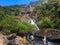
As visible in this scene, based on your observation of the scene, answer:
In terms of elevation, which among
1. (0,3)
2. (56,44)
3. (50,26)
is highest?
(0,3)

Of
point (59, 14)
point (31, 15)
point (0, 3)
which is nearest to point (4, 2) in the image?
point (0, 3)

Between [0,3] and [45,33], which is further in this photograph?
[0,3]

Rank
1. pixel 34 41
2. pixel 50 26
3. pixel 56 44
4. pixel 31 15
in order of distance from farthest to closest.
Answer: pixel 31 15 < pixel 50 26 < pixel 34 41 < pixel 56 44

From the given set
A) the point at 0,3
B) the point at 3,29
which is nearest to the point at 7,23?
the point at 3,29

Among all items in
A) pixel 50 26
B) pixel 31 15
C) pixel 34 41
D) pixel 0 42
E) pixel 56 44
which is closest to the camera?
pixel 0 42

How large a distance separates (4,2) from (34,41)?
5.45 metres

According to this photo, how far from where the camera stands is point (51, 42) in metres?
10.7

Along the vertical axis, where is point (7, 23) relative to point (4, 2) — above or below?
below

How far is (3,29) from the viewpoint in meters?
12.0

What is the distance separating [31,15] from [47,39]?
7907mm

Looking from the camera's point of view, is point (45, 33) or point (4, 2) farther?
point (4, 2)

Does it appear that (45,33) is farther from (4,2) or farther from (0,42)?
(4,2)

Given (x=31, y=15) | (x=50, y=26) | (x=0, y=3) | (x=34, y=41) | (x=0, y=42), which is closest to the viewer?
(x=0, y=42)

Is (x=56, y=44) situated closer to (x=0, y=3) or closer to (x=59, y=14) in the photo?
(x=59, y=14)
